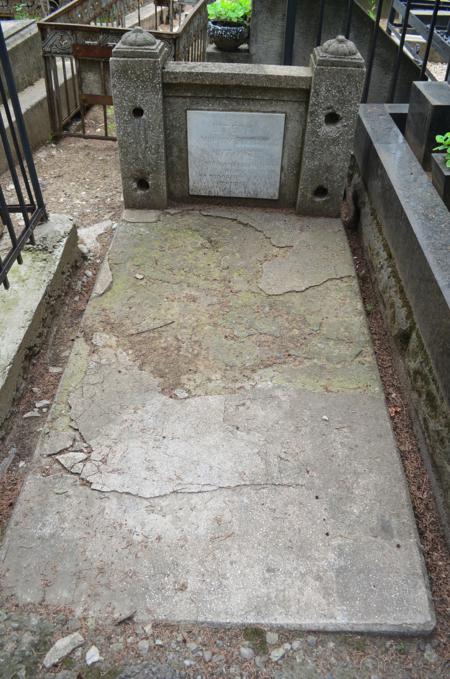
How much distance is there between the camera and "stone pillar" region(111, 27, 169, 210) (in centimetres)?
352

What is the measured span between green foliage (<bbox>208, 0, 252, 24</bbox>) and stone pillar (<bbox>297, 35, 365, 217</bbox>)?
380 centimetres

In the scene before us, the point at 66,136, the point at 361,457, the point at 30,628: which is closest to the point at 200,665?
the point at 30,628

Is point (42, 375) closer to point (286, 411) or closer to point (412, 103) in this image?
A: point (286, 411)

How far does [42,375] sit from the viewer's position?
9.39 ft

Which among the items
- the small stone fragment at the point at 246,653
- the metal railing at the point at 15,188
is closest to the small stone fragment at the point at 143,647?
the small stone fragment at the point at 246,653

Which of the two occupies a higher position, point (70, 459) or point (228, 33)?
point (228, 33)

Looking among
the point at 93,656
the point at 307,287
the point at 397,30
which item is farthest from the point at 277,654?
the point at 397,30

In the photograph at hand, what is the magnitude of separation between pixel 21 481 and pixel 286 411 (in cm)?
125

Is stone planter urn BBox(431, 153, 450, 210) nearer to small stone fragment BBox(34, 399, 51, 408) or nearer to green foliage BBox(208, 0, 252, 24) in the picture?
small stone fragment BBox(34, 399, 51, 408)

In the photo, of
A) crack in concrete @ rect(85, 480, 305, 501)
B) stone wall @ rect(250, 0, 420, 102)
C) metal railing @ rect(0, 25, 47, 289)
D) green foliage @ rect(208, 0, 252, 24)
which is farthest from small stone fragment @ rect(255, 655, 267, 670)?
green foliage @ rect(208, 0, 252, 24)

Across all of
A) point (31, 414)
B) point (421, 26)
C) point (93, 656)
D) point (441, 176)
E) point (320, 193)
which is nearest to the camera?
point (93, 656)

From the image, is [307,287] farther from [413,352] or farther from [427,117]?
[427,117]

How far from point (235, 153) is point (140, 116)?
0.71 metres

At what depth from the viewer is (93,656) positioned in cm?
180
